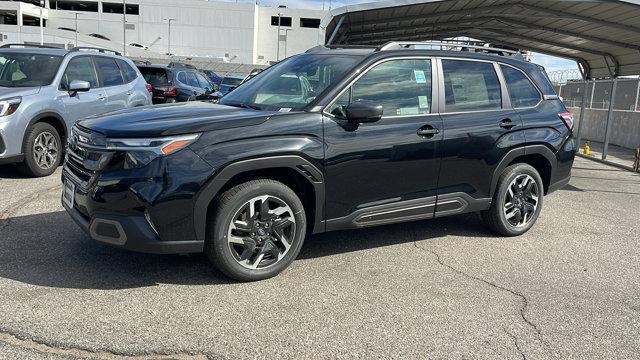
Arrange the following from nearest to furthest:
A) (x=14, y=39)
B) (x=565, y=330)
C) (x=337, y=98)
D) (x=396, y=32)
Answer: (x=565, y=330)
(x=337, y=98)
(x=396, y=32)
(x=14, y=39)

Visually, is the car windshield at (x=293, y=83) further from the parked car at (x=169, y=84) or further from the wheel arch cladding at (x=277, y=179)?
the parked car at (x=169, y=84)

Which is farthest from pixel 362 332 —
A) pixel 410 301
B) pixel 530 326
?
pixel 530 326

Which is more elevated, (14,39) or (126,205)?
(14,39)

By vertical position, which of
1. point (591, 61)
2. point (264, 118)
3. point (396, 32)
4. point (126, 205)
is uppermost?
point (396, 32)

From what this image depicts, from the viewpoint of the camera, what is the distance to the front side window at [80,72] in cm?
788

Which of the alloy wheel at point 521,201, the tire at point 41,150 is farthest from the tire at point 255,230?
the tire at point 41,150

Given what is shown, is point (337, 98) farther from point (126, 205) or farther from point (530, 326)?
point (530, 326)

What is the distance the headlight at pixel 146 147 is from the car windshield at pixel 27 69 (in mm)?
4778

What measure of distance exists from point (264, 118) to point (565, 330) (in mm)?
2584

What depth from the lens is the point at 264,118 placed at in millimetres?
4023

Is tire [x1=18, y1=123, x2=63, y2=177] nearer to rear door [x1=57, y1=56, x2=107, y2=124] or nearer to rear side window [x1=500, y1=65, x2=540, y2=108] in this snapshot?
rear door [x1=57, y1=56, x2=107, y2=124]

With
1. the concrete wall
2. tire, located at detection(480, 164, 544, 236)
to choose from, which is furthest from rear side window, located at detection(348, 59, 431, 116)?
the concrete wall

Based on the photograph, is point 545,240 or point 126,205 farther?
point 545,240

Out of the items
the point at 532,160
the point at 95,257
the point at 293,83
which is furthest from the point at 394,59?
the point at 95,257
